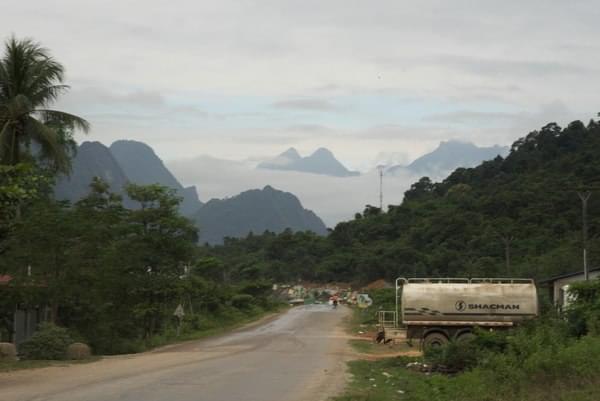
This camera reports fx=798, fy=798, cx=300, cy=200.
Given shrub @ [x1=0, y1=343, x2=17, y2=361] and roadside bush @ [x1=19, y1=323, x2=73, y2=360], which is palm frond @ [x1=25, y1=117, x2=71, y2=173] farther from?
shrub @ [x1=0, y1=343, x2=17, y2=361]

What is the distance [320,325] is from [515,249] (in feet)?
86.0

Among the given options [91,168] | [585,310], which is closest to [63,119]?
[585,310]

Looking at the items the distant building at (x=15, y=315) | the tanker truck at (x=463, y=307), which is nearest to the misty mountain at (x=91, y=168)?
the distant building at (x=15, y=315)

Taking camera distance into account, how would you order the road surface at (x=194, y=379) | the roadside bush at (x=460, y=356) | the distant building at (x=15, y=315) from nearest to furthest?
the road surface at (x=194, y=379) < the roadside bush at (x=460, y=356) < the distant building at (x=15, y=315)

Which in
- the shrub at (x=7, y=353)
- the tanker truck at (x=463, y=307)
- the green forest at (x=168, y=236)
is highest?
the green forest at (x=168, y=236)

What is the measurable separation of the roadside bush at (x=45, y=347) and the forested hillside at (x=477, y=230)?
26592mm

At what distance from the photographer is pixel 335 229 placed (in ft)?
441

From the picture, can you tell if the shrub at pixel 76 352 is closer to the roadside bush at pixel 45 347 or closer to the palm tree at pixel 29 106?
the roadside bush at pixel 45 347

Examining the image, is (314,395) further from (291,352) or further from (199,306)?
(199,306)

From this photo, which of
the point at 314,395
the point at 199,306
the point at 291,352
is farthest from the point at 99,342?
the point at 199,306

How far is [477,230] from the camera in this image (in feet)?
267

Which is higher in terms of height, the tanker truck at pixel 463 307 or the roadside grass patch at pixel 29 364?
the tanker truck at pixel 463 307

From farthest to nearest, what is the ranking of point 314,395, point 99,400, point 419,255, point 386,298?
1. point 419,255
2. point 386,298
3. point 314,395
4. point 99,400

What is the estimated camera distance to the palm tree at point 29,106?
26.5 m
